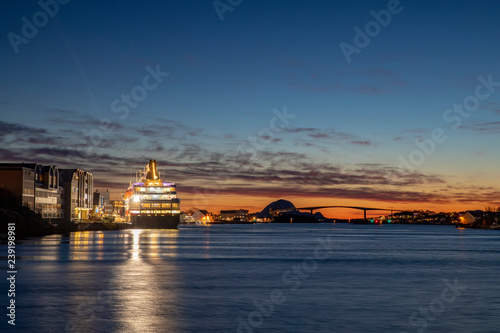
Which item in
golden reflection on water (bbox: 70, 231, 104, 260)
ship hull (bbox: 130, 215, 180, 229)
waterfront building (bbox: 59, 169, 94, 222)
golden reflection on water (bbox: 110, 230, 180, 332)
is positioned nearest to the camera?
golden reflection on water (bbox: 110, 230, 180, 332)

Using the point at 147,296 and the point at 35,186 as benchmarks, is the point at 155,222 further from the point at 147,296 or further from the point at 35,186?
the point at 147,296

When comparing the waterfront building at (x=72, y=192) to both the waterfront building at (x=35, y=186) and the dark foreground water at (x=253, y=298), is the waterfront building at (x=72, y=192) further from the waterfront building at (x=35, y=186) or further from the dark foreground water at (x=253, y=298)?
the dark foreground water at (x=253, y=298)

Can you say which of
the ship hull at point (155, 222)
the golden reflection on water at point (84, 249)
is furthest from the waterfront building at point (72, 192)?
the golden reflection on water at point (84, 249)

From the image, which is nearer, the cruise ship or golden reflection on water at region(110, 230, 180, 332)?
golden reflection on water at region(110, 230, 180, 332)

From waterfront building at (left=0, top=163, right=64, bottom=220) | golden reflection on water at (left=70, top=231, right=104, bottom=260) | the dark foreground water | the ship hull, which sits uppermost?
waterfront building at (left=0, top=163, right=64, bottom=220)

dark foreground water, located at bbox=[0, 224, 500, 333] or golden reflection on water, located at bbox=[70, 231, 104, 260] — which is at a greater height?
golden reflection on water, located at bbox=[70, 231, 104, 260]

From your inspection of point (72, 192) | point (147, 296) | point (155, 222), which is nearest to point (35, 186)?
point (72, 192)

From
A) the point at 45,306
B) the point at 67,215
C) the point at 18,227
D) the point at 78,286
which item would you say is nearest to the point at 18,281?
the point at 78,286

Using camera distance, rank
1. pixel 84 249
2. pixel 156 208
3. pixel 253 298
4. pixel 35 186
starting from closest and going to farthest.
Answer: pixel 253 298 < pixel 84 249 < pixel 35 186 < pixel 156 208

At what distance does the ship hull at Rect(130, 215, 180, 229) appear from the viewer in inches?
6895

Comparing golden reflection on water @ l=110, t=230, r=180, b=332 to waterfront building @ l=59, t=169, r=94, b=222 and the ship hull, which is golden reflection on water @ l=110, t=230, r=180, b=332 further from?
waterfront building @ l=59, t=169, r=94, b=222

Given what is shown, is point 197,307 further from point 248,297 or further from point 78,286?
point 78,286

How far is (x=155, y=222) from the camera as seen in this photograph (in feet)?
580

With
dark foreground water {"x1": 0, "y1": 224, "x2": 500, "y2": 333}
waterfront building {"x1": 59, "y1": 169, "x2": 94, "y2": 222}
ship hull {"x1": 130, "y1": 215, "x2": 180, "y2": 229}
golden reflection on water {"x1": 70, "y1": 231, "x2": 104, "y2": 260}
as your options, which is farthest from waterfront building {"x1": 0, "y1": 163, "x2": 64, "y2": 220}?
dark foreground water {"x1": 0, "y1": 224, "x2": 500, "y2": 333}
